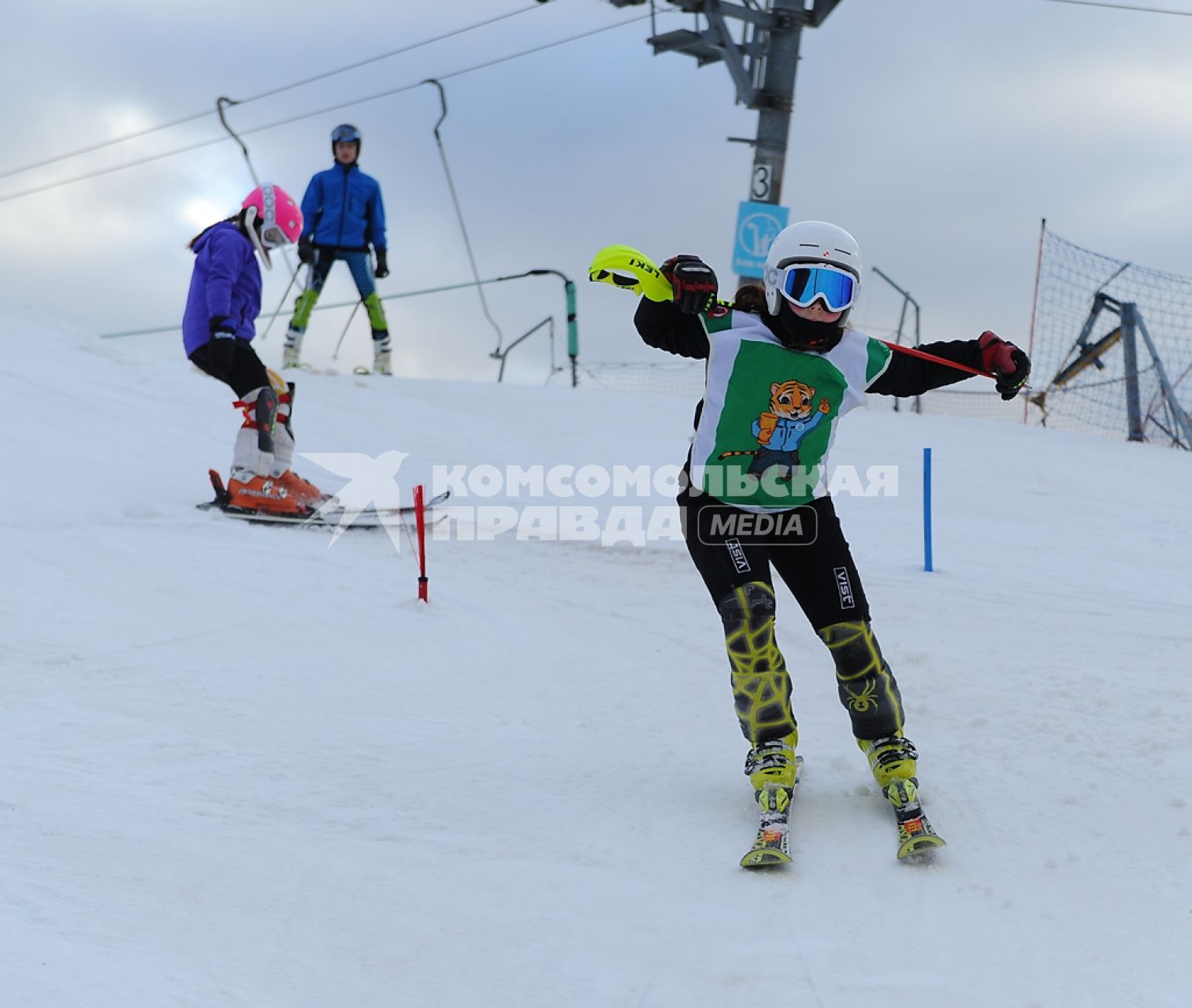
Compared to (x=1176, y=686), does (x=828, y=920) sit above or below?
below

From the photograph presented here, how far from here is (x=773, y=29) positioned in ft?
43.1

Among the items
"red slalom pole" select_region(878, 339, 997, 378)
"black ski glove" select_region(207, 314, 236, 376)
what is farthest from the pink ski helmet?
"red slalom pole" select_region(878, 339, 997, 378)

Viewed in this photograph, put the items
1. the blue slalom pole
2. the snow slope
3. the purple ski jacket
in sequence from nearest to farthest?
1. the snow slope
2. the blue slalom pole
3. the purple ski jacket

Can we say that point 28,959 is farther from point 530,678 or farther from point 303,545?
point 303,545

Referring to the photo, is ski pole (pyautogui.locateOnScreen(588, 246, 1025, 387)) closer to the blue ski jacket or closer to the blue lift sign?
the blue ski jacket

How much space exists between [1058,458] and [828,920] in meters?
7.96

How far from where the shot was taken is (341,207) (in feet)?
35.6

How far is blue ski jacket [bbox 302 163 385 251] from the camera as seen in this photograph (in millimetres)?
10844

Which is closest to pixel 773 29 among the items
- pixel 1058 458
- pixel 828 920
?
pixel 1058 458

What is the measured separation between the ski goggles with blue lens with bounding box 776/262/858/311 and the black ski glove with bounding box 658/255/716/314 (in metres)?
0.23

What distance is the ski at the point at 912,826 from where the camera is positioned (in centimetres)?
336

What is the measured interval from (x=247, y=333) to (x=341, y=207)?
13.3 feet

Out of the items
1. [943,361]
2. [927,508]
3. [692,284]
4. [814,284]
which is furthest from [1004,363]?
[927,508]

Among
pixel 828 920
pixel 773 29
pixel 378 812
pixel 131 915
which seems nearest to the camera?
pixel 131 915
